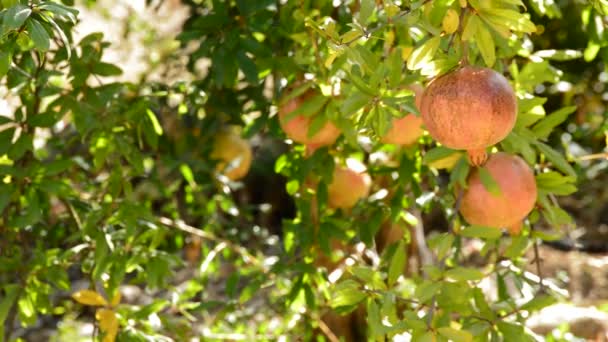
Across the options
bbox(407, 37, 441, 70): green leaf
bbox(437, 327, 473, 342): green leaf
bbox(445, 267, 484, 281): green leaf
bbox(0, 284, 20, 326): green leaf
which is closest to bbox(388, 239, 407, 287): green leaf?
bbox(445, 267, 484, 281): green leaf

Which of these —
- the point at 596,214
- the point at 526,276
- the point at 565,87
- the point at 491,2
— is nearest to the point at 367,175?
the point at 526,276

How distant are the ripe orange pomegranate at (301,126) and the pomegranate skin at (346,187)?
0.89ft

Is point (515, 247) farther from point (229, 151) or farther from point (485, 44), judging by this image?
point (229, 151)

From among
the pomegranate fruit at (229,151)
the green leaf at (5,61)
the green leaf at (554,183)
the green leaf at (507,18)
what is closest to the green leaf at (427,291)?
the green leaf at (554,183)

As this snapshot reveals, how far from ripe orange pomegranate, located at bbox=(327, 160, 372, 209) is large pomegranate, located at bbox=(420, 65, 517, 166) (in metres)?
0.86

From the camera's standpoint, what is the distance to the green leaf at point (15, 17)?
51.5 inches

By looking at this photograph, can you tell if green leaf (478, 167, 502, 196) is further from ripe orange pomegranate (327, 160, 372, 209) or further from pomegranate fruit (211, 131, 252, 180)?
pomegranate fruit (211, 131, 252, 180)

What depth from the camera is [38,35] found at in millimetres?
1360

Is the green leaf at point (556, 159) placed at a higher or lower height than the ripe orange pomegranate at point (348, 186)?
higher

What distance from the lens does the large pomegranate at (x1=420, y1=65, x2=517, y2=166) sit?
133 cm

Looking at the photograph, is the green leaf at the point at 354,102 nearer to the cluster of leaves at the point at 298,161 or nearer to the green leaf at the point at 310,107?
the cluster of leaves at the point at 298,161

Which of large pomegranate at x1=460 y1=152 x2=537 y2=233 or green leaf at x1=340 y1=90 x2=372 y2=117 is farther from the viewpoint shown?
large pomegranate at x1=460 y1=152 x2=537 y2=233

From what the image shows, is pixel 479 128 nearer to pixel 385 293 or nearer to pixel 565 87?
pixel 385 293

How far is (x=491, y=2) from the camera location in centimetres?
136
